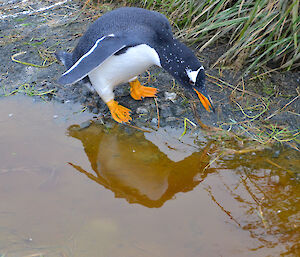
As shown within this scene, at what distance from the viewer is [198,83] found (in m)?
2.15

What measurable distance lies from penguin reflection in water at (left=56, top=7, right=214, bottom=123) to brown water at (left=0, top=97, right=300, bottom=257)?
358 millimetres

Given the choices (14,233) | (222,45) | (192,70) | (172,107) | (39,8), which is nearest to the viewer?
(14,233)

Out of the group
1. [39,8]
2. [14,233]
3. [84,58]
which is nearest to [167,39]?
[84,58]

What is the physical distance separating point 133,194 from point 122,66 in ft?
2.47

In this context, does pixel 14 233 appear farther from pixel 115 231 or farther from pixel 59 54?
pixel 59 54

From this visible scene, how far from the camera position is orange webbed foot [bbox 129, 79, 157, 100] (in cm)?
262

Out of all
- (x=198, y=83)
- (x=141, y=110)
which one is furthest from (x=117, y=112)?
(x=198, y=83)

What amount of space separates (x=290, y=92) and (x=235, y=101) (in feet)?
1.34

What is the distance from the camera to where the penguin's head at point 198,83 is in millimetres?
2105

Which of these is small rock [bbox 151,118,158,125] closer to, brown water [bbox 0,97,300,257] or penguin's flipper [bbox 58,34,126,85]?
brown water [bbox 0,97,300,257]

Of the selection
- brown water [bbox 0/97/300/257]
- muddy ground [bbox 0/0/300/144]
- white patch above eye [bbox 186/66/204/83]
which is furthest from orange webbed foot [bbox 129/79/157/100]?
white patch above eye [bbox 186/66/204/83]

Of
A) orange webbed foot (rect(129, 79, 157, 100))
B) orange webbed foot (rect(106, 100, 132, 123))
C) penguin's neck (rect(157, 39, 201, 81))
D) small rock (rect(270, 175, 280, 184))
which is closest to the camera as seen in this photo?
small rock (rect(270, 175, 280, 184))

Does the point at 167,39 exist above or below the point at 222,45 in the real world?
above

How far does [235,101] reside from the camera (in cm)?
261
